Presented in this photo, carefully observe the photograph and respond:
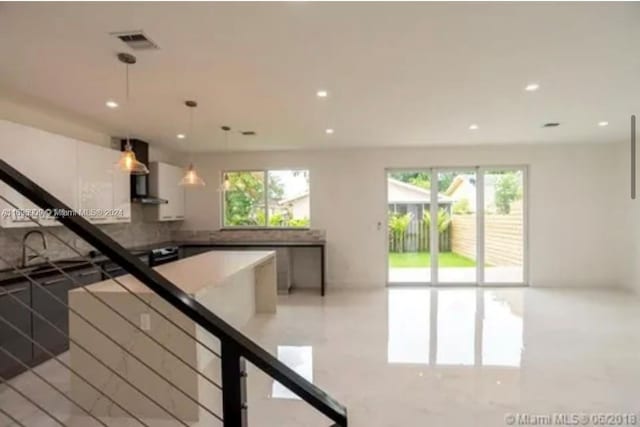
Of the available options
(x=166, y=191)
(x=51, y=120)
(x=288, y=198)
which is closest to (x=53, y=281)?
(x=51, y=120)

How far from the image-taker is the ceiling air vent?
2373 mm

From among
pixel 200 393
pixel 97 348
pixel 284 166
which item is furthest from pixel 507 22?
pixel 284 166

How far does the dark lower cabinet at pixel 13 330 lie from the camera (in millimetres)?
→ 3102

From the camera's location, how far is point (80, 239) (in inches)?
111

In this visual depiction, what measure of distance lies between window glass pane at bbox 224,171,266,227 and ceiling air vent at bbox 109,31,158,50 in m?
4.46

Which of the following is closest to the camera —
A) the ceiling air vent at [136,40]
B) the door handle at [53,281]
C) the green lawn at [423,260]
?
the ceiling air vent at [136,40]

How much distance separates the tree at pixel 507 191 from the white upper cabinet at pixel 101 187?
607 cm

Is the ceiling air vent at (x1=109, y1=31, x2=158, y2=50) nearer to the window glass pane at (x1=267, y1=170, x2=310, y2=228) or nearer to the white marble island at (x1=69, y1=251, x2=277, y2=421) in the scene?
the white marble island at (x1=69, y1=251, x2=277, y2=421)

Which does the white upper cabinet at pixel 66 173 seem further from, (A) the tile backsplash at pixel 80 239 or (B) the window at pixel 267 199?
(B) the window at pixel 267 199

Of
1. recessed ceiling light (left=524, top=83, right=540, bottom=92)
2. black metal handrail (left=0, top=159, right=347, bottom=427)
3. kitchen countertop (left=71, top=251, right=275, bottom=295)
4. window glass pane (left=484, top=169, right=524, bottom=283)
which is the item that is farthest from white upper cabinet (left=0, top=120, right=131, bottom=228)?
window glass pane (left=484, top=169, right=524, bottom=283)

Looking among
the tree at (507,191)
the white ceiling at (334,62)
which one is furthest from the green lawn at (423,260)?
the white ceiling at (334,62)

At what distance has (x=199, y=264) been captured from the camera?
375 cm

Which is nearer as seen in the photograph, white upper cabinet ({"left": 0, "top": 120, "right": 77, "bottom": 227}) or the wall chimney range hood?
white upper cabinet ({"left": 0, "top": 120, "right": 77, "bottom": 227})

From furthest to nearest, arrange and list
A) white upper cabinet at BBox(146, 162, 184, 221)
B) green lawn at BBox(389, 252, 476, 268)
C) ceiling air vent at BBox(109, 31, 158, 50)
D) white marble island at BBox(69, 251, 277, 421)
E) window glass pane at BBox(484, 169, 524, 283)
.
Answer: green lawn at BBox(389, 252, 476, 268)
window glass pane at BBox(484, 169, 524, 283)
white upper cabinet at BBox(146, 162, 184, 221)
white marble island at BBox(69, 251, 277, 421)
ceiling air vent at BBox(109, 31, 158, 50)
